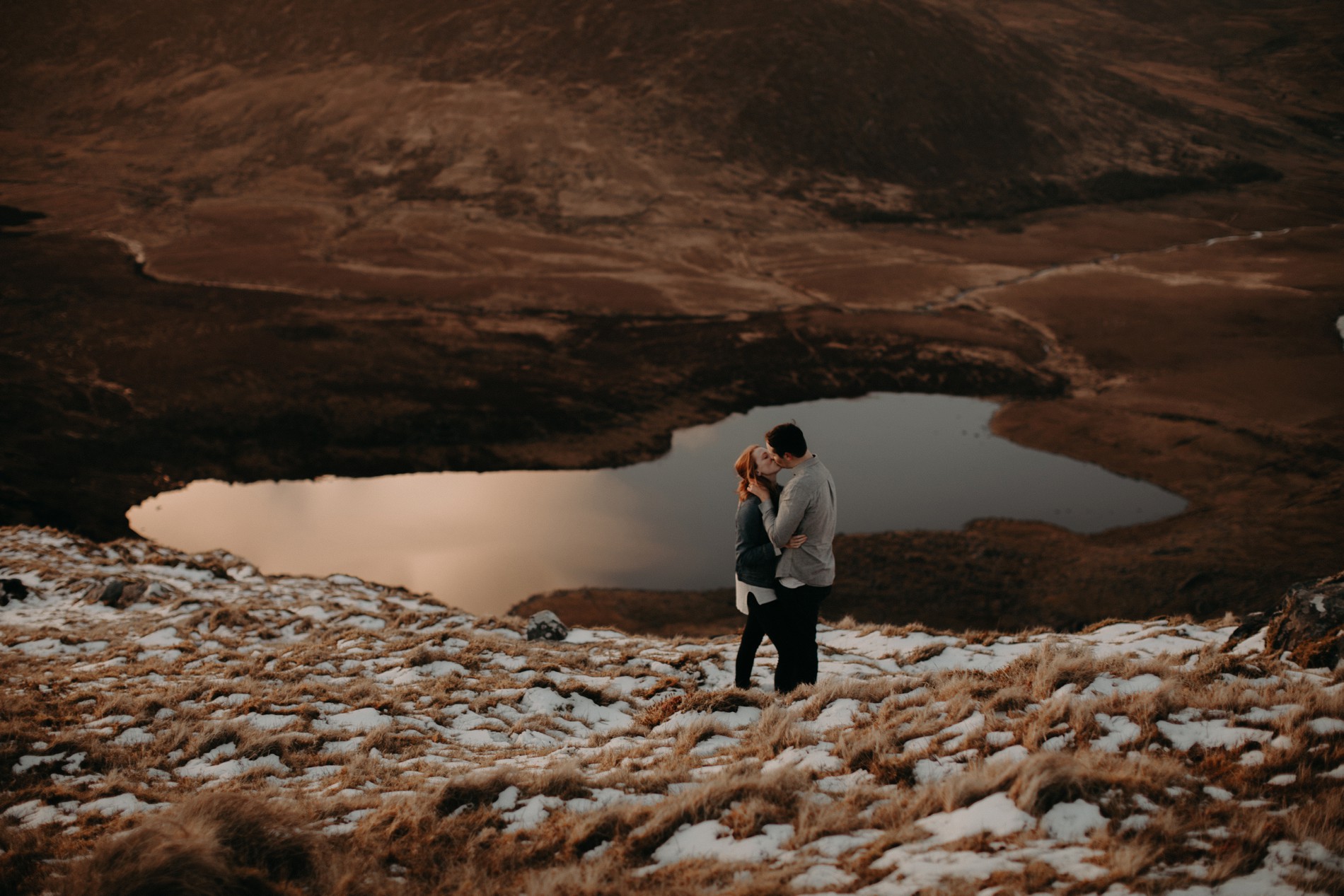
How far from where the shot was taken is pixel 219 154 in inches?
3137

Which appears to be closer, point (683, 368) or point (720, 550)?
point (720, 550)

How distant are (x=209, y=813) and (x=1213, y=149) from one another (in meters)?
105

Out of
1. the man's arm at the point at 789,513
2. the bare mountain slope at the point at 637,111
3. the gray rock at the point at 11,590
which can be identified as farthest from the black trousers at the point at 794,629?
the bare mountain slope at the point at 637,111

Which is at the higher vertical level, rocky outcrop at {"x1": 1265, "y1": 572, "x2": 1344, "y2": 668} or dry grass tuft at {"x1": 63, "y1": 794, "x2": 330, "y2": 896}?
rocky outcrop at {"x1": 1265, "y1": 572, "x2": 1344, "y2": 668}

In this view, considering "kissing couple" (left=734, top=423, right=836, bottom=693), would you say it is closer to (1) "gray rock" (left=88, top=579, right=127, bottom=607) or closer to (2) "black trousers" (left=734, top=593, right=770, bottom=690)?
(2) "black trousers" (left=734, top=593, right=770, bottom=690)

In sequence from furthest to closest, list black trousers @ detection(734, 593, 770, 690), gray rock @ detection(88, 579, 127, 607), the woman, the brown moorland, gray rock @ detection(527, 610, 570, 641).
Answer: the brown moorland → gray rock @ detection(88, 579, 127, 607) → gray rock @ detection(527, 610, 570, 641) → black trousers @ detection(734, 593, 770, 690) → the woman

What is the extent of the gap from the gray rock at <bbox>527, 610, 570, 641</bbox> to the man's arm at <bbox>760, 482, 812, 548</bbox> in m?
6.08

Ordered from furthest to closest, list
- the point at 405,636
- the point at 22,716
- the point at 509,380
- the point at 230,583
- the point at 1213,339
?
the point at 1213,339 → the point at 509,380 → the point at 230,583 → the point at 405,636 → the point at 22,716

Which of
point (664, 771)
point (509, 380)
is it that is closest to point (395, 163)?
point (509, 380)

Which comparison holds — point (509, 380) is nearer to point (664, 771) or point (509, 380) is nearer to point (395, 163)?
point (664, 771)

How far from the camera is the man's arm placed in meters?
5.53

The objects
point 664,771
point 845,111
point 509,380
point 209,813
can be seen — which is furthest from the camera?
point 845,111

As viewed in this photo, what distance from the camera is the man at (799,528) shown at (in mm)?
5547

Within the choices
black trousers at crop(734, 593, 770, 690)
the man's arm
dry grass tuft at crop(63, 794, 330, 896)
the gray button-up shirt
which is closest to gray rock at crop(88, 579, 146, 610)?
dry grass tuft at crop(63, 794, 330, 896)
